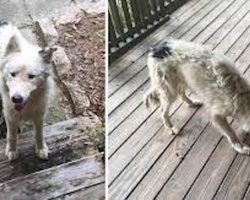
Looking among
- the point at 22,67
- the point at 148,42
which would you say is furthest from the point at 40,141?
the point at 148,42

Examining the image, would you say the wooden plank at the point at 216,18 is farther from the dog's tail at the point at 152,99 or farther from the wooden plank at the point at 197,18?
the dog's tail at the point at 152,99

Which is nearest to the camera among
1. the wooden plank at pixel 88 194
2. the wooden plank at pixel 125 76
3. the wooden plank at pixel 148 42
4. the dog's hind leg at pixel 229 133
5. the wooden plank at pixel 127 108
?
the wooden plank at pixel 88 194

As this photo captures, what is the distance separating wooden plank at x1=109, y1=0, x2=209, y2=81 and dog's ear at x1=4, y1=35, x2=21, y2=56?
760mm

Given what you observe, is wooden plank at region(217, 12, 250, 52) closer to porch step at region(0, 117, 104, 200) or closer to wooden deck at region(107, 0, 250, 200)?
wooden deck at region(107, 0, 250, 200)

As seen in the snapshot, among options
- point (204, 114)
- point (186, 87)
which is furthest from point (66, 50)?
point (204, 114)

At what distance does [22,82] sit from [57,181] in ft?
0.62

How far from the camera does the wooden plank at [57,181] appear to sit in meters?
0.84

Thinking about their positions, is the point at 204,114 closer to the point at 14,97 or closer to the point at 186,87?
the point at 186,87

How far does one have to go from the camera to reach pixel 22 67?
2.79 feet

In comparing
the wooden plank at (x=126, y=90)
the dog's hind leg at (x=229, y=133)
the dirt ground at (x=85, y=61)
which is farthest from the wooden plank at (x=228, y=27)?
the dirt ground at (x=85, y=61)

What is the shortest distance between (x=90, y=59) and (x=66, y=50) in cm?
6

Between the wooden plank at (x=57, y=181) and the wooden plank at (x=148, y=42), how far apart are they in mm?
772

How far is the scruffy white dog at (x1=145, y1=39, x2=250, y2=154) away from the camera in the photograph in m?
1.23

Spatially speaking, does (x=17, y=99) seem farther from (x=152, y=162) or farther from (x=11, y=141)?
(x=152, y=162)
